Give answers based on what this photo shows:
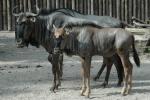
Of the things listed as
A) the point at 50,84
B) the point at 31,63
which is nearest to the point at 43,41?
the point at 50,84

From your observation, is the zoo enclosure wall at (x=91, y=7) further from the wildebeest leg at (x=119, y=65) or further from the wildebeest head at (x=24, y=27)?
the wildebeest head at (x=24, y=27)

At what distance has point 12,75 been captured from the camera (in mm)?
11969

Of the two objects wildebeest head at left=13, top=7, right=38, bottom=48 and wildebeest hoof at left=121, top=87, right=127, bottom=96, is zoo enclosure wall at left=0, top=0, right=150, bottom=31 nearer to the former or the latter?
wildebeest head at left=13, top=7, right=38, bottom=48

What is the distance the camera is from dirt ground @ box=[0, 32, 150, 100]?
949cm

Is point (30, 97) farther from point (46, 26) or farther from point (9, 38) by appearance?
point (9, 38)

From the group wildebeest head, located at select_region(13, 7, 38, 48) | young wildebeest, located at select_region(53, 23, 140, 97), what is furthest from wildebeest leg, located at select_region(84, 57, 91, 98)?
wildebeest head, located at select_region(13, 7, 38, 48)

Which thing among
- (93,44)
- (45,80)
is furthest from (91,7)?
(93,44)

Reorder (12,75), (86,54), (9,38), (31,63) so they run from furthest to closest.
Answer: (9,38) < (31,63) < (12,75) < (86,54)

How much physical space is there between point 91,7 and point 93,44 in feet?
40.0

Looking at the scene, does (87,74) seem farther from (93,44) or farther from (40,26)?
(40,26)

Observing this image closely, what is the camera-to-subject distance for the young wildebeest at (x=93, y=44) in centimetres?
934

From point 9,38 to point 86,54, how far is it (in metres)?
10.3

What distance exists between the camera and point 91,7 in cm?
2148

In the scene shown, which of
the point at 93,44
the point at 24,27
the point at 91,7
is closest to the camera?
the point at 93,44
